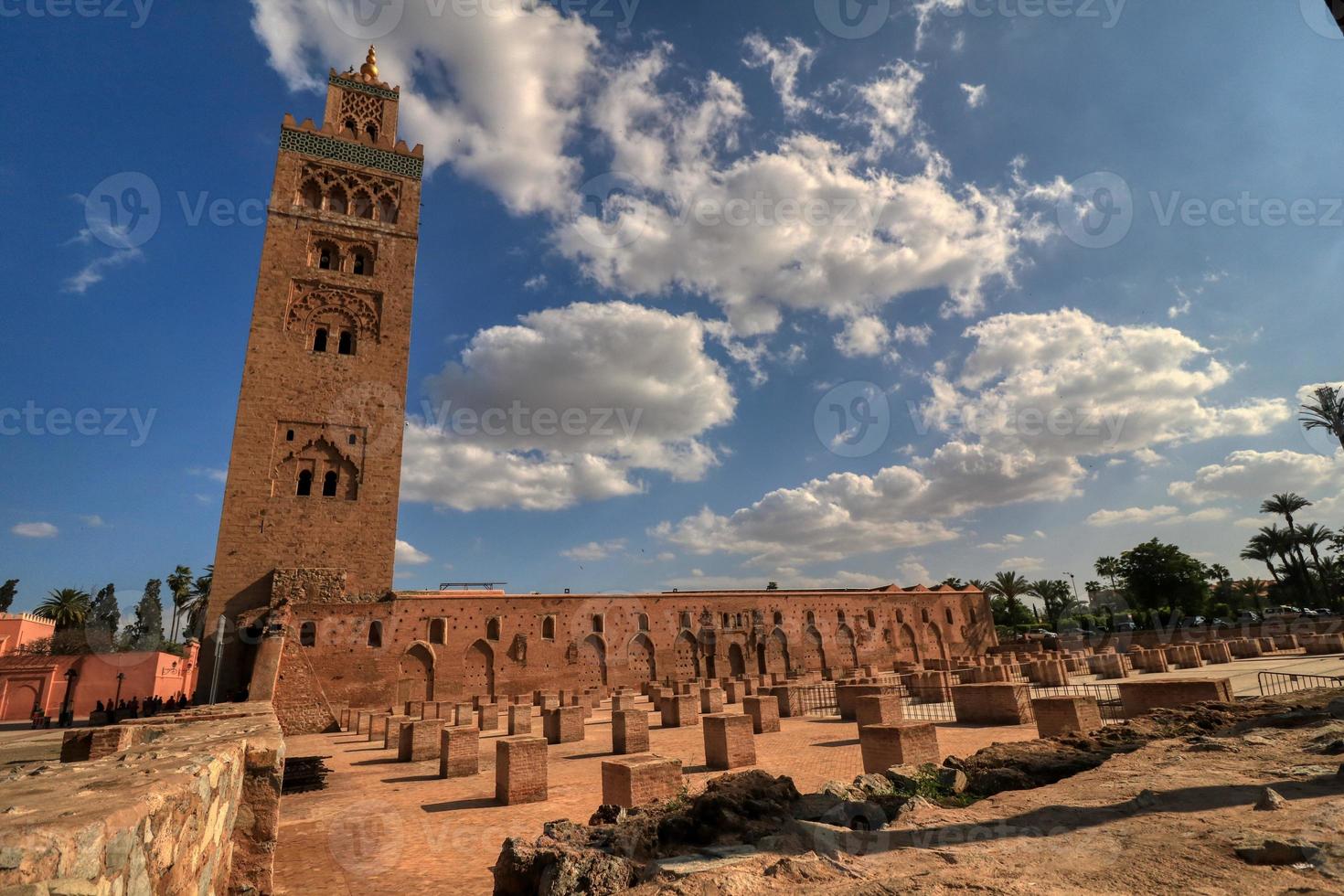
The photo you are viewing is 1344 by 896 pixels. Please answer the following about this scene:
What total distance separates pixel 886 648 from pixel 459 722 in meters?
28.1

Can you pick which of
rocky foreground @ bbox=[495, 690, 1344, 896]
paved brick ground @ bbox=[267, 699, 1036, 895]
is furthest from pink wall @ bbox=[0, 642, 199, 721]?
rocky foreground @ bbox=[495, 690, 1344, 896]

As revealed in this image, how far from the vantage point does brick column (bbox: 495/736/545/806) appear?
28.1 ft

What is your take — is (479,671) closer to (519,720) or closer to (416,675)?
(416,675)

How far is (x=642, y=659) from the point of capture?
29844 mm

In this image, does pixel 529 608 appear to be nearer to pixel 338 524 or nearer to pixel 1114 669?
pixel 338 524

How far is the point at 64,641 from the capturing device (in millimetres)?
39562

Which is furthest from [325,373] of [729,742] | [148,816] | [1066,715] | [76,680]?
[1066,715]

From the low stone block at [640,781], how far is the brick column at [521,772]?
1.67m

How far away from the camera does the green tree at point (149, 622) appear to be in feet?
186

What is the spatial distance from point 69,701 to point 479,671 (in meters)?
19.2

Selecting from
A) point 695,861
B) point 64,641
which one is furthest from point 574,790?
point 64,641

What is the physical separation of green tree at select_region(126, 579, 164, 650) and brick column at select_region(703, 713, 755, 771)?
65.4m

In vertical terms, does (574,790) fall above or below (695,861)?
below

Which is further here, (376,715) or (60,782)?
(376,715)
